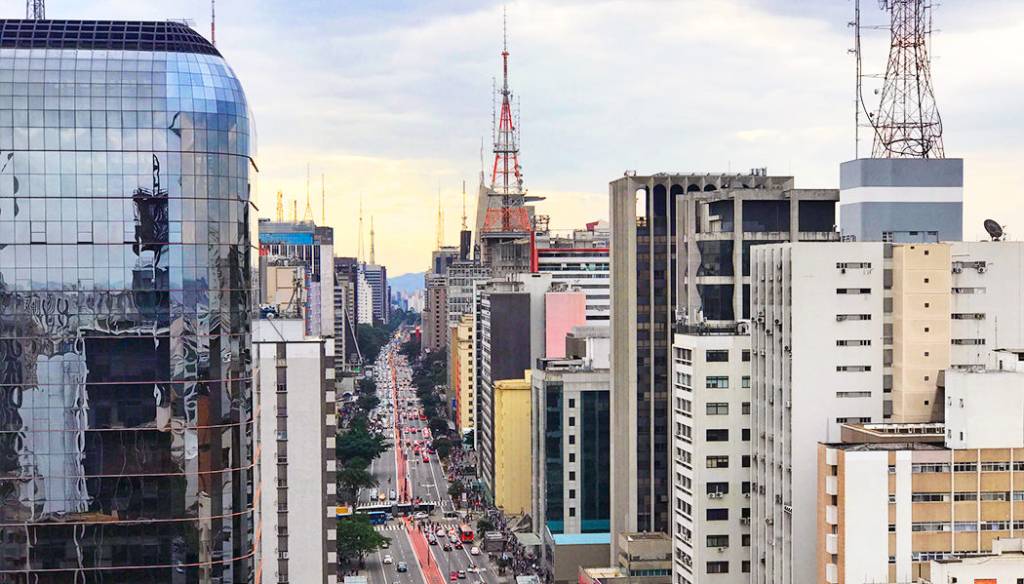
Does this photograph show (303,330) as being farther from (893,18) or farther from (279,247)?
(279,247)

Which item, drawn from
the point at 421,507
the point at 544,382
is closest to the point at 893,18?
the point at 544,382

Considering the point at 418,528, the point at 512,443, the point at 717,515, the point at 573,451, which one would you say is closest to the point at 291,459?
the point at 717,515

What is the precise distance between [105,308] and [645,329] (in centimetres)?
5303

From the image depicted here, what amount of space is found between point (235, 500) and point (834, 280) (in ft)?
96.6

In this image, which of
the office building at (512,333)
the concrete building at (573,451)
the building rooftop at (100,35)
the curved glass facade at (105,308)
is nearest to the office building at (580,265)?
the office building at (512,333)

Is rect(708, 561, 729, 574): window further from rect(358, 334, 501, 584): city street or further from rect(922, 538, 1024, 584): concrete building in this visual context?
rect(358, 334, 501, 584): city street

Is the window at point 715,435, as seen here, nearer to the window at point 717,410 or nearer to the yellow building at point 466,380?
the window at point 717,410

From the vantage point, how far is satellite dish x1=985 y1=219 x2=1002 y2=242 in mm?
66438

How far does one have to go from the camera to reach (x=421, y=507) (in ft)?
479

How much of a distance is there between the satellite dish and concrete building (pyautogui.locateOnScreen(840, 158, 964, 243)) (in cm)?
179

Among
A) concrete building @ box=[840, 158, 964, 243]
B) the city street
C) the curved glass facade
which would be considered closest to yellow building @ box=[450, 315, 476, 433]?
the city street

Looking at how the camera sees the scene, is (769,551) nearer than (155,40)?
No

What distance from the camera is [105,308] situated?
47.2 meters

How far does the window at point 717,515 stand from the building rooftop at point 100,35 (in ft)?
120
